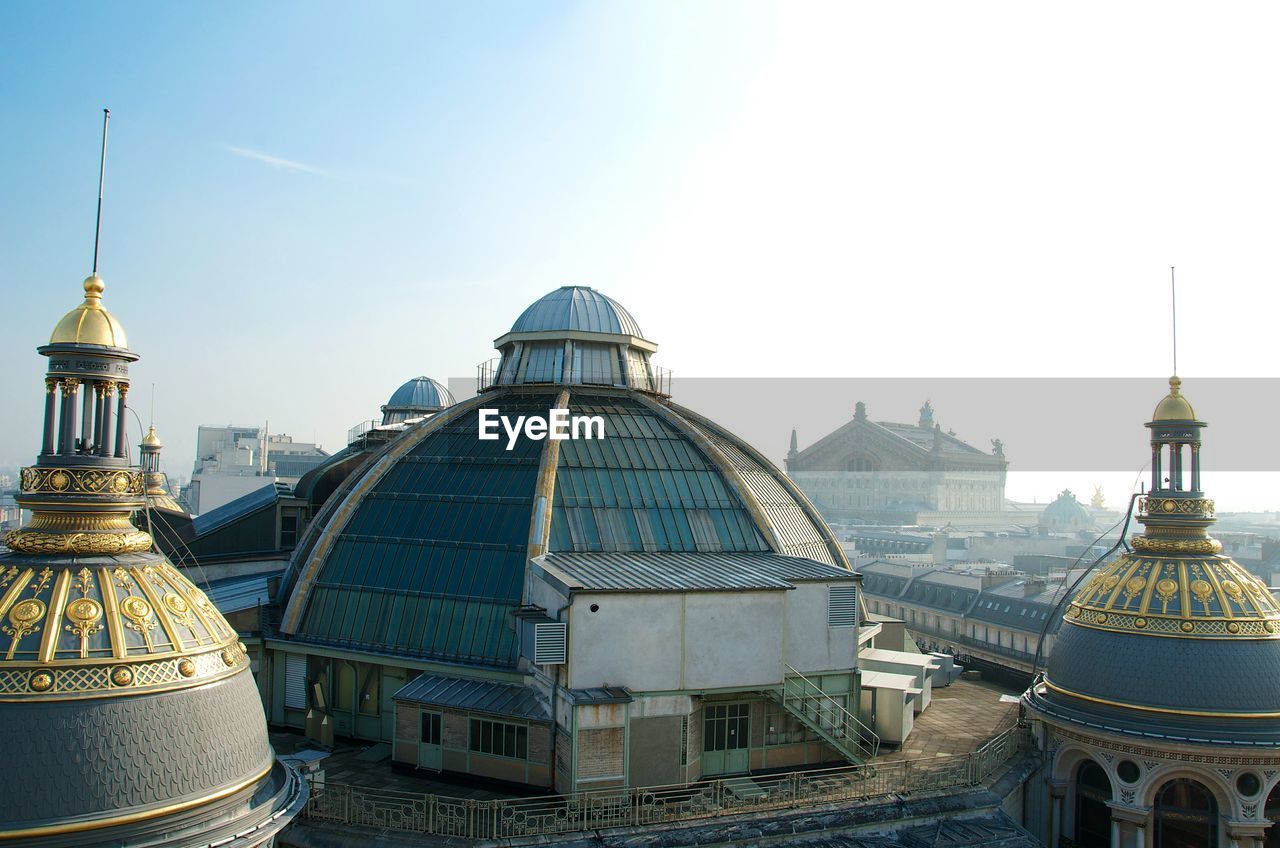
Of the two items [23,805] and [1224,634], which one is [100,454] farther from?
[1224,634]

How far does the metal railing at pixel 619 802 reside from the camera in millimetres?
23141

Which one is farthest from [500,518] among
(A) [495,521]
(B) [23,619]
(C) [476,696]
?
(B) [23,619]

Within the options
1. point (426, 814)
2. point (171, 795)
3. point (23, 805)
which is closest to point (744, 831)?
point (426, 814)

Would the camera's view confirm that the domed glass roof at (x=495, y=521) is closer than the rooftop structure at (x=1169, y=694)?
No

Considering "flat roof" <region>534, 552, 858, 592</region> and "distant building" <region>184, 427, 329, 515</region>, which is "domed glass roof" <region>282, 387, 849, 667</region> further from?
"distant building" <region>184, 427, 329, 515</region>

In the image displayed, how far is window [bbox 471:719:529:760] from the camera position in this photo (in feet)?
87.5

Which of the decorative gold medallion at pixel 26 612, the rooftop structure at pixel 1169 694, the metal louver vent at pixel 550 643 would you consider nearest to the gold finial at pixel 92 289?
the decorative gold medallion at pixel 26 612

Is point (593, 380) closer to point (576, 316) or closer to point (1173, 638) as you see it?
point (576, 316)

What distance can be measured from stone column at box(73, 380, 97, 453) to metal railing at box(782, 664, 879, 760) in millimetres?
19835

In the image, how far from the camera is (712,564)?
98.9 ft

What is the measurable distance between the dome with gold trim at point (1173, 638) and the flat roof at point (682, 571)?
28.6 feet

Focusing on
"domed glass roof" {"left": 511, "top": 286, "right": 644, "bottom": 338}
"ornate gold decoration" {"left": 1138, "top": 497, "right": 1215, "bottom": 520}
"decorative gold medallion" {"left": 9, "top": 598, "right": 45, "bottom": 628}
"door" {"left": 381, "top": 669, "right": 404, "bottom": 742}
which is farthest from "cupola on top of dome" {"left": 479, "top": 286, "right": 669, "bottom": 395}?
"decorative gold medallion" {"left": 9, "top": 598, "right": 45, "bottom": 628}

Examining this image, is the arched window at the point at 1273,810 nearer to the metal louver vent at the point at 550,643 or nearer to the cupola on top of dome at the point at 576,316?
the metal louver vent at the point at 550,643

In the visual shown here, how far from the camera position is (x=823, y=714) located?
94.9ft
